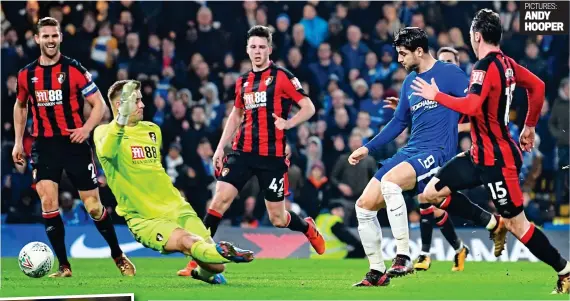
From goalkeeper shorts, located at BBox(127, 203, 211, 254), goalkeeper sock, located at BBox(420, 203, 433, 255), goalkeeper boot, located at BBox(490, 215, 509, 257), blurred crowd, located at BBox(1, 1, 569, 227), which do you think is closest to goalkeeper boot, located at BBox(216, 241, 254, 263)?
goalkeeper shorts, located at BBox(127, 203, 211, 254)

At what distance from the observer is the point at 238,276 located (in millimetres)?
10781

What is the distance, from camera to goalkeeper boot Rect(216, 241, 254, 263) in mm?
8055

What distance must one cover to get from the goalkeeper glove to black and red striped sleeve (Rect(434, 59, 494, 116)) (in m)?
2.31

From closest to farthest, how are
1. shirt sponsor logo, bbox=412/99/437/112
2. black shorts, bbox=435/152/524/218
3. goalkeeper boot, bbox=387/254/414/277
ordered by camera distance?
1. black shorts, bbox=435/152/524/218
2. goalkeeper boot, bbox=387/254/414/277
3. shirt sponsor logo, bbox=412/99/437/112

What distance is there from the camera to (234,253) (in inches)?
319

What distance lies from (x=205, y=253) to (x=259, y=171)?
279 cm

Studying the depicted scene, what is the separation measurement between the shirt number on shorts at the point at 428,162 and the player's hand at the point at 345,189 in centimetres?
563

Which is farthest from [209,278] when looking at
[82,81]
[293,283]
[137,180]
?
[82,81]

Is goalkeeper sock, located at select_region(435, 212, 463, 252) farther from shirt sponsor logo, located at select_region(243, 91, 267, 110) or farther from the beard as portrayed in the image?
the beard

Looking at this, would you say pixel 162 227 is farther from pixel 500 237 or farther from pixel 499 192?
pixel 500 237

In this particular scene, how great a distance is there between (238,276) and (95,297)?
3450 millimetres

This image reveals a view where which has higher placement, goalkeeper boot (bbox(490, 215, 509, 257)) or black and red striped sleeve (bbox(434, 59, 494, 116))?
black and red striped sleeve (bbox(434, 59, 494, 116))

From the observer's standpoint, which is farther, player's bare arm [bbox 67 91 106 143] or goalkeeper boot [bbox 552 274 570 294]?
player's bare arm [bbox 67 91 106 143]

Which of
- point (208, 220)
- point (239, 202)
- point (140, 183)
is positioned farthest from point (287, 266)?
point (140, 183)
